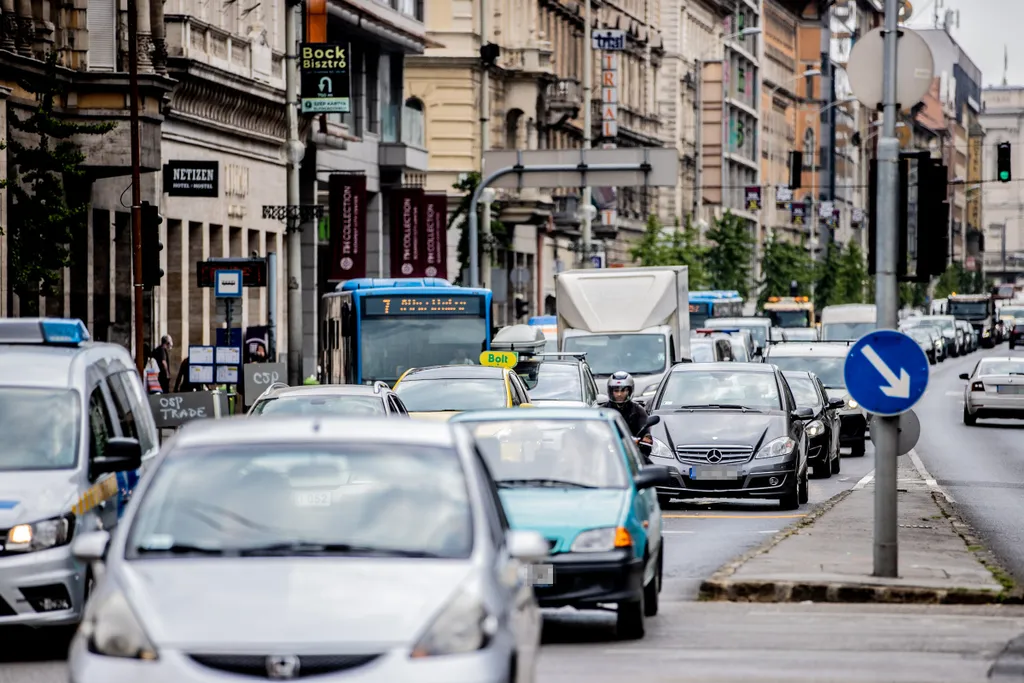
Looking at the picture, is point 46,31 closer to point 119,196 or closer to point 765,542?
point 119,196

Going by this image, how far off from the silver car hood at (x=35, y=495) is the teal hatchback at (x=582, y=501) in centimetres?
239

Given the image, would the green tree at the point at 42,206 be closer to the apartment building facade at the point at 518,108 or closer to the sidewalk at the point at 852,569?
the sidewalk at the point at 852,569

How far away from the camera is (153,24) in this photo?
43281 millimetres

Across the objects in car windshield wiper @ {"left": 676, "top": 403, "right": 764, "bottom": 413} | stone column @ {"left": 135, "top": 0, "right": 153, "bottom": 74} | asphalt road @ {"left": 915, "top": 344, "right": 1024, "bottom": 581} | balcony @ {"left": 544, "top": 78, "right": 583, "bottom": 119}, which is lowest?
asphalt road @ {"left": 915, "top": 344, "right": 1024, "bottom": 581}

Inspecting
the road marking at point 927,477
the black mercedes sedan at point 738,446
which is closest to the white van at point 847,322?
the road marking at point 927,477

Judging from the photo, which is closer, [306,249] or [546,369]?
[546,369]

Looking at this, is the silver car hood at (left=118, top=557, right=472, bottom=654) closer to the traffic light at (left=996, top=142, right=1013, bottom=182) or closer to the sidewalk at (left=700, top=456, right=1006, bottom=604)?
the sidewalk at (left=700, top=456, right=1006, bottom=604)

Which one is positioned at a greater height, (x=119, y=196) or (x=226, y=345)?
(x=119, y=196)

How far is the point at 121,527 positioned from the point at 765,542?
35.7 ft

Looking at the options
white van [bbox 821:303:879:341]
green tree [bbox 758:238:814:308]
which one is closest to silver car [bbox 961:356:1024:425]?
white van [bbox 821:303:879:341]

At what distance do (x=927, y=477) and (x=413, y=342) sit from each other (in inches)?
335

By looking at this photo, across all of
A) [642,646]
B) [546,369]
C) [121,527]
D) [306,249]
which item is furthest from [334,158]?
[121,527]

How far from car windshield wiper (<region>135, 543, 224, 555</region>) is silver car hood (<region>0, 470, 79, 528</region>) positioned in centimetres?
411

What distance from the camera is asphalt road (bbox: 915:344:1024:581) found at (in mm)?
21656
